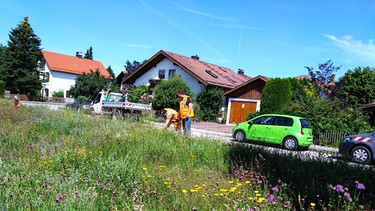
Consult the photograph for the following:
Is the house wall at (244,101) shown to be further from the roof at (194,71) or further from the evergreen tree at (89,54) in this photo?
the evergreen tree at (89,54)

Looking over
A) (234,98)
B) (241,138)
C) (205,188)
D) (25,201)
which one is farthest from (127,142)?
(234,98)

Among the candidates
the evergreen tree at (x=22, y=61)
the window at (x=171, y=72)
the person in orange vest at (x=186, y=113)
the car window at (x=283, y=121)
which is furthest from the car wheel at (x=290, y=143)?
the evergreen tree at (x=22, y=61)

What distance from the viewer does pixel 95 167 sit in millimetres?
4402

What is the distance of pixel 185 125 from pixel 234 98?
1755 centimetres

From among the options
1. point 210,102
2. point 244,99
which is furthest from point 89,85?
point 244,99

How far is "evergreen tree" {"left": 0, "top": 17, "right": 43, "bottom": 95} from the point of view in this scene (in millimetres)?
46000

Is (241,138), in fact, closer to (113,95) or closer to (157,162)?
(157,162)

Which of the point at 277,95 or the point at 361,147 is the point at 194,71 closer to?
the point at 277,95

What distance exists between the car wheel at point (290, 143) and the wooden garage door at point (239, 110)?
13308 millimetres

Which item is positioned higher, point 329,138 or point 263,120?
point 263,120

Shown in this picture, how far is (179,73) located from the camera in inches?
1216

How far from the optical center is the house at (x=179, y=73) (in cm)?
2955

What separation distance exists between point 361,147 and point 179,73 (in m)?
21.5

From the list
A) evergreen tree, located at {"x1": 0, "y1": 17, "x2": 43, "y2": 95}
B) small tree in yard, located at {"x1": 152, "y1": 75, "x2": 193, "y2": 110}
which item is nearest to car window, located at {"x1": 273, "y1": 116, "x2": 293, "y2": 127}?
small tree in yard, located at {"x1": 152, "y1": 75, "x2": 193, "y2": 110}
